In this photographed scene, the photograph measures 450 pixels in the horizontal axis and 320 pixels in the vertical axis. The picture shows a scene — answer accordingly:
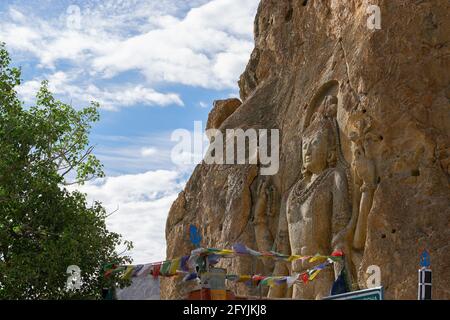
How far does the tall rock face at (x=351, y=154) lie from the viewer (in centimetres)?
1462

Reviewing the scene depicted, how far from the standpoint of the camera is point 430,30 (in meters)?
15.5

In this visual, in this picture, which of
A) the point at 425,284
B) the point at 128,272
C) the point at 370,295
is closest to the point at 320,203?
the point at 128,272

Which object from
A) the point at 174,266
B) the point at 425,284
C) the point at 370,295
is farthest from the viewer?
the point at 174,266

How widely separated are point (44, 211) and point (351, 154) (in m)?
7.04

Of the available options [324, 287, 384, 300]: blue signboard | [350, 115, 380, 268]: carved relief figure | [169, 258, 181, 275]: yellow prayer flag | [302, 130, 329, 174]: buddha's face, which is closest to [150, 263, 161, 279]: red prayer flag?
[169, 258, 181, 275]: yellow prayer flag

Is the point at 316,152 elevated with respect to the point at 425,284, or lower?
elevated

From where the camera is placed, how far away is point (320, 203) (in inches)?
657

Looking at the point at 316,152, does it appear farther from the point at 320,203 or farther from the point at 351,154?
the point at 320,203

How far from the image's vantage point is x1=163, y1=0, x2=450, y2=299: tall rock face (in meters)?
14.6

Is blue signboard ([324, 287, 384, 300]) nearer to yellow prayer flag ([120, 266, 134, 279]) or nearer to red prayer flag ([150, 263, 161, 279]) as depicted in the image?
red prayer flag ([150, 263, 161, 279])

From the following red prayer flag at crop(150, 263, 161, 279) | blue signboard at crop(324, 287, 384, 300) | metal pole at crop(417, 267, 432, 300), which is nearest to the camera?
blue signboard at crop(324, 287, 384, 300)

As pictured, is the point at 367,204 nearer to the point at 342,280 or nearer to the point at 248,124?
the point at 342,280

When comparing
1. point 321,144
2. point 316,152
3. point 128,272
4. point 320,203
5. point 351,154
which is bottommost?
point 128,272

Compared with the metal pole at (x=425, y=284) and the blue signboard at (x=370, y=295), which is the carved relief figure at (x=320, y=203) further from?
the blue signboard at (x=370, y=295)
